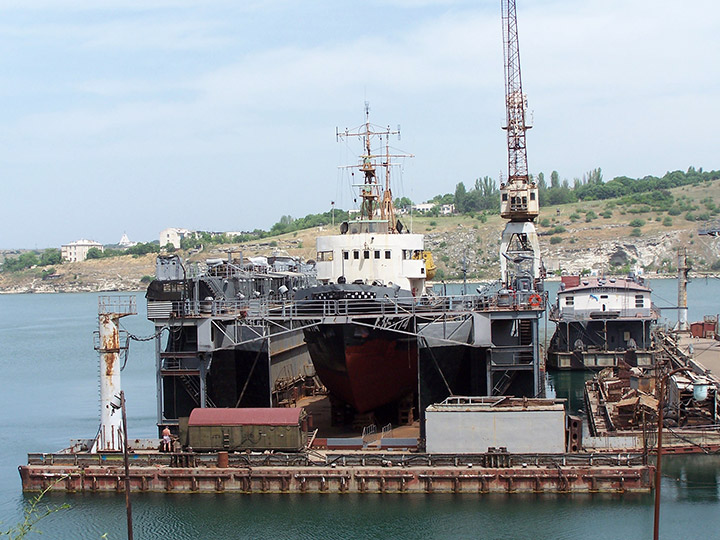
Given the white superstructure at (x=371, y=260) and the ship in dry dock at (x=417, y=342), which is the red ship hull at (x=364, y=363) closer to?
the ship in dry dock at (x=417, y=342)

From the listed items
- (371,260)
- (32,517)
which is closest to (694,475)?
(371,260)

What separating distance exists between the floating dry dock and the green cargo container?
1.38ft

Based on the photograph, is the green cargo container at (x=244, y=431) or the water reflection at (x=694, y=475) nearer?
the green cargo container at (x=244, y=431)

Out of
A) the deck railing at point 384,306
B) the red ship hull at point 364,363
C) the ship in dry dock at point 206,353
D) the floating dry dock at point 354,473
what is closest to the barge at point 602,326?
the red ship hull at point 364,363

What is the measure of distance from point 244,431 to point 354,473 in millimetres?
4679

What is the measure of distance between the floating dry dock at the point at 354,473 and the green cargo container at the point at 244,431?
42 cm

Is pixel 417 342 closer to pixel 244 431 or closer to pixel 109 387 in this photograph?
pixel 244 431

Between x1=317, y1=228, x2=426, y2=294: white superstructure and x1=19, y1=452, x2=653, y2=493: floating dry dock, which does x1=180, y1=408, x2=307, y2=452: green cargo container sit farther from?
x1=317, y1=228, x2=426, y2=294: white superstructure

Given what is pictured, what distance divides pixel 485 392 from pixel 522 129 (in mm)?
49304

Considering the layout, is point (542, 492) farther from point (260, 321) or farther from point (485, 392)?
point (260, 321)

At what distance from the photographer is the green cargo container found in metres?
35.0

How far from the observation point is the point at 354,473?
111ft

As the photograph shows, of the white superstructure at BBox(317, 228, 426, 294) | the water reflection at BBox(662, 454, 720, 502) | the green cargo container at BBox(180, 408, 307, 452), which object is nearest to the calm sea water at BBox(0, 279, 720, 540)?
the water reflection at BBox(662, 454, 720, 502)

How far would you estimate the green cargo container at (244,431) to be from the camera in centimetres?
3500
